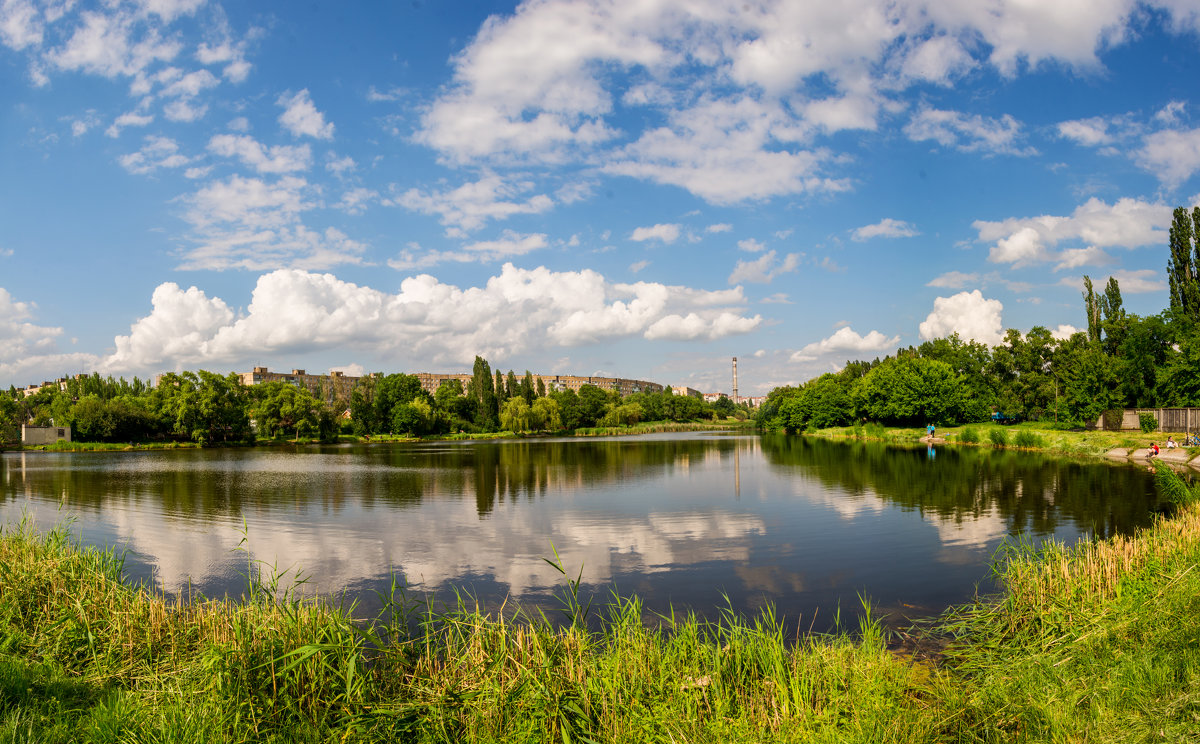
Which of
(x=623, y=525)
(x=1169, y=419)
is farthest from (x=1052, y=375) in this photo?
(x=623, y=525)

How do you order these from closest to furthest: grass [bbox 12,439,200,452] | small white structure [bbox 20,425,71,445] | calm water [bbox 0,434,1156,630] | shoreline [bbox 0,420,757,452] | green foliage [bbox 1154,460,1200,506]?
calm water [bbox 0,434,1156,630] → green foliage [bbox 1154,460,1200,506] → grass [bbox 12,439,200,452] → shoreline [bbox 0,420,757,452] → small white structure [bbox 20,425,71,445]

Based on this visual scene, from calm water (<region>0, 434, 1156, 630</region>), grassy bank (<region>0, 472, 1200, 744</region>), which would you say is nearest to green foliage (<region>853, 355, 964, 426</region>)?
calm water (<region>0, 434, 1156, 630</region>)

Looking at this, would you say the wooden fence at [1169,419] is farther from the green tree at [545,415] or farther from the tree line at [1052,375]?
the green tree at [545,415]

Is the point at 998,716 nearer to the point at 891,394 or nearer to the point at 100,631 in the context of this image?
the point at 100,631

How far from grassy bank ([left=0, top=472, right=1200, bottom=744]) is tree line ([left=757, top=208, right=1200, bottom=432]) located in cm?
5067

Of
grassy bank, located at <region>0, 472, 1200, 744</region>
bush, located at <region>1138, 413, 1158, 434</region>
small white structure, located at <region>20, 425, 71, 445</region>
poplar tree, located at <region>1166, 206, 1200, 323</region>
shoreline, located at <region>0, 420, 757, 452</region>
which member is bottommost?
shoreline, located at <region>0, 420, 757, 452</region>

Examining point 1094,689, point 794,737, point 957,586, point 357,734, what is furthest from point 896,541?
point 357,734

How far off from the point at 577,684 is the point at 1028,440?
50.1 meters

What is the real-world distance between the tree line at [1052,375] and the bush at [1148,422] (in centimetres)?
276

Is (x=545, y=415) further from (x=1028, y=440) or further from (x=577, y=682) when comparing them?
(x=577, y=682)

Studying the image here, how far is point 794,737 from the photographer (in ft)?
17.6

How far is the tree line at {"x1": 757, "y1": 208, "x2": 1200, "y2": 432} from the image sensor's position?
1938 inches

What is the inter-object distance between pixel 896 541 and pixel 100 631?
1616cm

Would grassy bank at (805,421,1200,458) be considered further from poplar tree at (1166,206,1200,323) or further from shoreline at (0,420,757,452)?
shoreline at (0,420,757,452)
